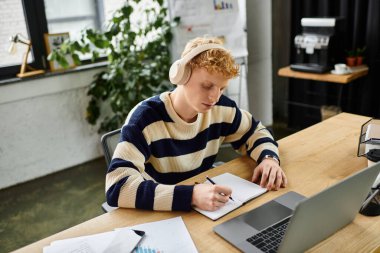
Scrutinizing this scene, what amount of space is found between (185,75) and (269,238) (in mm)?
619

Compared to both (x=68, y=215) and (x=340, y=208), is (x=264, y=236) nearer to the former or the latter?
A: (x=340, y=208)

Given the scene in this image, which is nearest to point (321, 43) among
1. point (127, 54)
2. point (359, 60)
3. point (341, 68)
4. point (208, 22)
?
point (341, 68)

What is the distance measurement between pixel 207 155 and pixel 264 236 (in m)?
0.63

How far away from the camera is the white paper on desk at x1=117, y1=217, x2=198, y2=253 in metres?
0.96

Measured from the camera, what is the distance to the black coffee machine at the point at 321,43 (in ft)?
9.68

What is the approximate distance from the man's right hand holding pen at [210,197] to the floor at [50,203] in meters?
1.21

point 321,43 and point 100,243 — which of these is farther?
→ point 321,43

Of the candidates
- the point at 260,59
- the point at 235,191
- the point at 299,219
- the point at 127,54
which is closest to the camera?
the point at 299,219

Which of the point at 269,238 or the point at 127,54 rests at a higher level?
the point at 127,54

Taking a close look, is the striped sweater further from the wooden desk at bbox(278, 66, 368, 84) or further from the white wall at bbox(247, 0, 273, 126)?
the white wall at bbox(247, 0, 273, 126)

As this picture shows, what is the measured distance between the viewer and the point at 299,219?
0.78 m

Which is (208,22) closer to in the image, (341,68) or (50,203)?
(341,68)

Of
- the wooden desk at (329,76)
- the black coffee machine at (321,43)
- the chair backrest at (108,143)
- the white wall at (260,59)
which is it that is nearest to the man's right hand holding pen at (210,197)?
the chair backrest at (108,143)

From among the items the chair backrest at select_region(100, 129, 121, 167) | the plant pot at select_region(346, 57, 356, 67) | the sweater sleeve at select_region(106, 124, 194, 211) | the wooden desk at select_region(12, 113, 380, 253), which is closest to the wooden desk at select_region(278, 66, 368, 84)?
the plant pot at select_region(346, 57, 356, 67)
